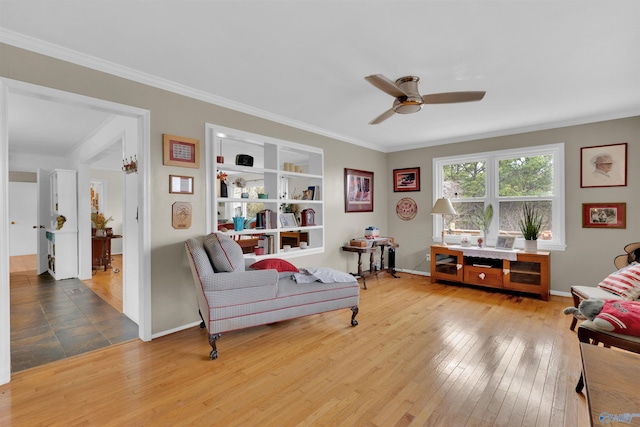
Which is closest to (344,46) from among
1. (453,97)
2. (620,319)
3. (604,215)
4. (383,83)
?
(383,83)

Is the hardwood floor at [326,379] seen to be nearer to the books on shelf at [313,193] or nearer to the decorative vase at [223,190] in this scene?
the decorative vase at [223,190]

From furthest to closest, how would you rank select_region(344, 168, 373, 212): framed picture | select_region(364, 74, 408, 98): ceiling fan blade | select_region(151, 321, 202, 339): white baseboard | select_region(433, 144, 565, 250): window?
1. select_region(344, 168, 373, 212): framed picture
2. select_region(433, 144, 565, 250): window
3. select_region(151, 321, 202, 339): white baseboard
4. select_region(364, 74, 408, 98): ceiling fan blade

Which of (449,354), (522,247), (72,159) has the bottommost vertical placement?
(449,354)

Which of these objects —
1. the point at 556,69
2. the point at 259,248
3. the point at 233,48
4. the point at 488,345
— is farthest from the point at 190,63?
the point at 488,345

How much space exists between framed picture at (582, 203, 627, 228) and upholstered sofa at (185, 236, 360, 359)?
3.51m

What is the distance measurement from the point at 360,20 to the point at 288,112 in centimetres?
200

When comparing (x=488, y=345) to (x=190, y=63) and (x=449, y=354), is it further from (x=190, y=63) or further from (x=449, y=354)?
(x=190, y=63)

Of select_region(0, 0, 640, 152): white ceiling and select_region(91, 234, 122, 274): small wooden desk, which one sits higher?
select_region(0, 0, 640, 152): white ceiling

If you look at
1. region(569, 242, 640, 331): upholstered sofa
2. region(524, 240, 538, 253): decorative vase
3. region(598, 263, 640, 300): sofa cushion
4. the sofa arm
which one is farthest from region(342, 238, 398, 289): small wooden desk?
region(598, 263, 640, 300): sofa cushion

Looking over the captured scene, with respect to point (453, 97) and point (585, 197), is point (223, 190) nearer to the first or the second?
point (453, 97)

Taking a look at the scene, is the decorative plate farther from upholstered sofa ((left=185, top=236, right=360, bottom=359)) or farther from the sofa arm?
the sofa arm

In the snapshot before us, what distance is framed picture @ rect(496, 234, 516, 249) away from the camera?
4.61 m

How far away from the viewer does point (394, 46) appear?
2330mm

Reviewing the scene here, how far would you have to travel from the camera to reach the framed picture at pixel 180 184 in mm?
3029
